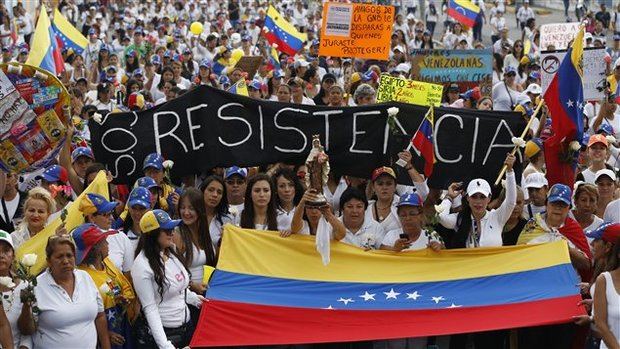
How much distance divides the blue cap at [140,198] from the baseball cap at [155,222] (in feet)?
2.41

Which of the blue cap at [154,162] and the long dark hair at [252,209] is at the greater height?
the blue cap at [154,162]

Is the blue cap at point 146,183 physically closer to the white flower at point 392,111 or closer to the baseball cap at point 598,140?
the white flower at point 392,111

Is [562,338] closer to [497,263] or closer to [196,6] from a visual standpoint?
[497,263]

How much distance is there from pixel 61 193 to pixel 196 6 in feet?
89.4

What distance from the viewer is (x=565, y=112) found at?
1101cm

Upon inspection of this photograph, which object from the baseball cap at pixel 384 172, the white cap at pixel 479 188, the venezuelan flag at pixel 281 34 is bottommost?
the venezuelan flag at pixel 281 34

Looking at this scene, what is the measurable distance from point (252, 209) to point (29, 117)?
198 centimetres

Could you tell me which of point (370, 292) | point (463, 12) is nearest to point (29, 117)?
point (370, 292)

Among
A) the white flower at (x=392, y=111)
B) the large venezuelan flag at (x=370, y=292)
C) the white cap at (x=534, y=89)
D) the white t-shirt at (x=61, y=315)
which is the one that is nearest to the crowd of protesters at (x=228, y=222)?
the white t-shirt at (x=61, y=315)

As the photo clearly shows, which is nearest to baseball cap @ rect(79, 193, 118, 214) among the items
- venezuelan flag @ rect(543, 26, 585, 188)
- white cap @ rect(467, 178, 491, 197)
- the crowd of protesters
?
the crowd of protesters

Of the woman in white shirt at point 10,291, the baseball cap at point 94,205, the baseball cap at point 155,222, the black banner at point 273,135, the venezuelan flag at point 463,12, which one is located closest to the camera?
the woman in white shirt at point 10,291

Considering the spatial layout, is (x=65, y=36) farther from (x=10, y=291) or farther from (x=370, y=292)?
(x=10, y=291)

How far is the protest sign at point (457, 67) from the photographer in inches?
677

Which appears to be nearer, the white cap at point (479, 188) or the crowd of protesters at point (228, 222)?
the crowd of protesters at point (228, 222)
